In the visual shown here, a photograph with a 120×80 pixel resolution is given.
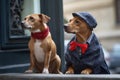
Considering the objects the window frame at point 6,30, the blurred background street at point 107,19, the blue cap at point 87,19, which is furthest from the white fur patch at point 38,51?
the blurred background street at point 107,19

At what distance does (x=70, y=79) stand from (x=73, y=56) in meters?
0.40

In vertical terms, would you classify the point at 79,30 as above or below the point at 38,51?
above

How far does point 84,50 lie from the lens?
358 cm

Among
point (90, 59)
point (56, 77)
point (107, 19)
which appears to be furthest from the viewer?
point (107, 19)

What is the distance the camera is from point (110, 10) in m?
24.8

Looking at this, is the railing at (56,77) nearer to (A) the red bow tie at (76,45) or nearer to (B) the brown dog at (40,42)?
(B) the brown dog at (40,42)

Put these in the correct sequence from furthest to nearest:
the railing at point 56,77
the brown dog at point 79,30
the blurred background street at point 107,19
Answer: the blurred background street at point 107,19 < the brown dog at point 79,30 < the railing at point 56,77

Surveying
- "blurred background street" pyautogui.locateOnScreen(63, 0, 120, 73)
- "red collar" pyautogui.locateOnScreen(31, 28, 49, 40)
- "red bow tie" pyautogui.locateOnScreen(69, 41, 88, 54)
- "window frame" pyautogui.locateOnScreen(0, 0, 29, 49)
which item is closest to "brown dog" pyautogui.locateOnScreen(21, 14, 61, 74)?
"red collar" pyautogui.locateOnScreen(31, 28, 49, 40)

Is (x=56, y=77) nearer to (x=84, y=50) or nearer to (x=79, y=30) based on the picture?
(x=84, y=50)

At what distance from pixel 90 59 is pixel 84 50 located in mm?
93

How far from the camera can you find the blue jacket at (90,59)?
3574 millimetres

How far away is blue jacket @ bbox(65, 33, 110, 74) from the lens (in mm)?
3574

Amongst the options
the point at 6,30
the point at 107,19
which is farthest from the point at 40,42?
the point at 107,19

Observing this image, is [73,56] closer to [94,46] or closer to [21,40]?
[94,46]
